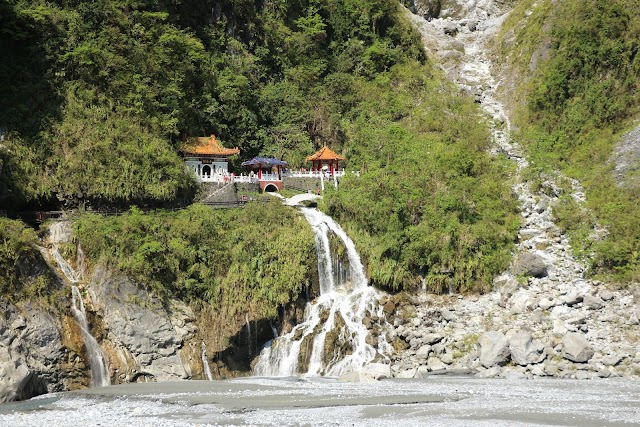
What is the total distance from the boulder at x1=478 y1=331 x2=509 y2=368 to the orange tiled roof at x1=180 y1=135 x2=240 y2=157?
21065 millimetres

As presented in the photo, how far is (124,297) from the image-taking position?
93.8ft

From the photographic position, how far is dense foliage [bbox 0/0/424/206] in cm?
3325

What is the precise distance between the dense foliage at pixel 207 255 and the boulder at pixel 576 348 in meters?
12.6

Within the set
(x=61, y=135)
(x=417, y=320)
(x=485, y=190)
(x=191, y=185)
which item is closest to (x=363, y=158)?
(x=485, y=190)

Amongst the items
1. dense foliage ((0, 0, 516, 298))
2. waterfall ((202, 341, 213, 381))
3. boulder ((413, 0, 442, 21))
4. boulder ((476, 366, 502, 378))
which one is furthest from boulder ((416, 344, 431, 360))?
boulder ((413, 0, 442, 21))

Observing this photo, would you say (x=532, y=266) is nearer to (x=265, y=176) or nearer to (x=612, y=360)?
(x=612, y=360)

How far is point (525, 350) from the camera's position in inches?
1016

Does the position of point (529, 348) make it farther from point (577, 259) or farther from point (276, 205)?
point (276, 205)

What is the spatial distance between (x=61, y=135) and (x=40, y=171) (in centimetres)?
266

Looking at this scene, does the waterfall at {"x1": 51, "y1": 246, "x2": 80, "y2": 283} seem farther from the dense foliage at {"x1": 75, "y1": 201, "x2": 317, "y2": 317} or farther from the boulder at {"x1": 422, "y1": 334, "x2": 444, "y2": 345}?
the boulder at {"x1": 422, "y1": 334, "x2": 444, "y2": 345}

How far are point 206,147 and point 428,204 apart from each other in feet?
48.7

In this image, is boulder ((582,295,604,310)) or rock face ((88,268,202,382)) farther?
boulder ((582,295,604,310))

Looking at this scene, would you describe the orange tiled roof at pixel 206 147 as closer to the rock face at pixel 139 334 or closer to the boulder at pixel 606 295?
the rock face at pixel 139 334

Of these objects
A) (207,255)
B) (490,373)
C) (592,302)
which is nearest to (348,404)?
(490,373)
